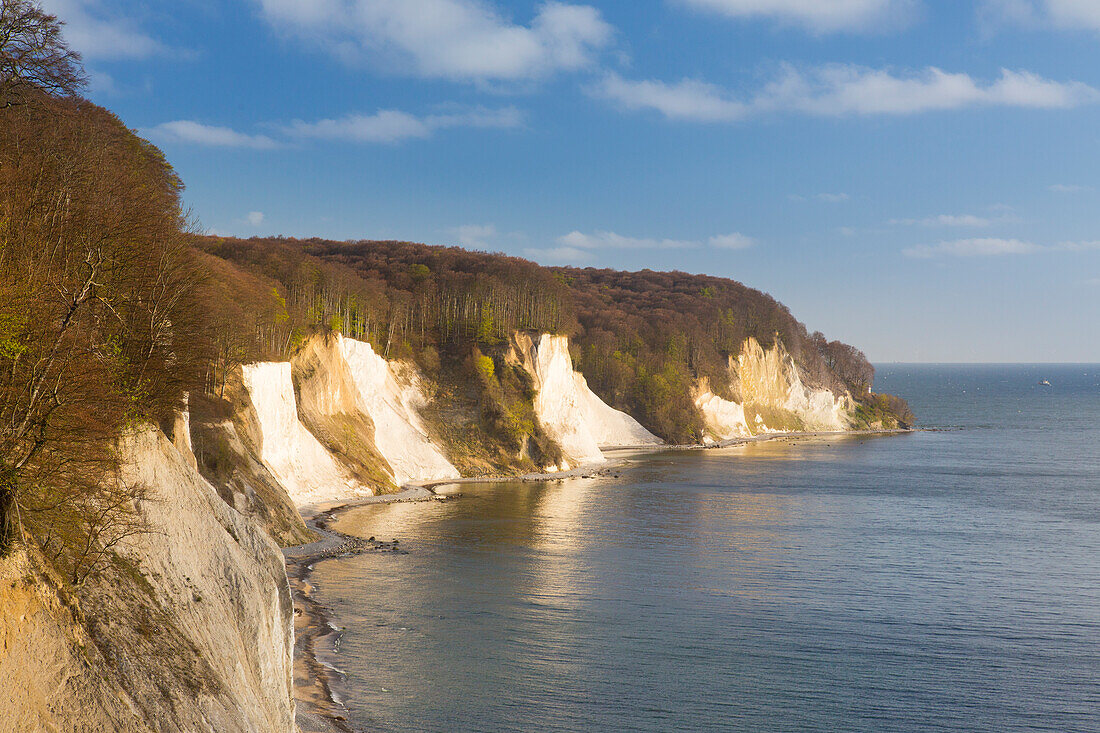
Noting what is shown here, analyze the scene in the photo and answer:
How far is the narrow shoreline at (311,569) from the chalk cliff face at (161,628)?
2.32 metres

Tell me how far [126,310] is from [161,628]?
32.9ft

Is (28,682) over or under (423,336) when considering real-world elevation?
under

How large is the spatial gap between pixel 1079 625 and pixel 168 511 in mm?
32750

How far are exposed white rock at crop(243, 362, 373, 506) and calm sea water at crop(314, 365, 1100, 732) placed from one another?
4.66 meters

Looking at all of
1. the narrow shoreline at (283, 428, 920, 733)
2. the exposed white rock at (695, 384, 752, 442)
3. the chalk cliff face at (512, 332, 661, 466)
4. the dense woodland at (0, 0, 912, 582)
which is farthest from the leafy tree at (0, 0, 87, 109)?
the exposed white rock at (695, 384, 752, 442)

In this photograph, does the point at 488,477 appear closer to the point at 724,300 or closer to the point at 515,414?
the point at 515,414

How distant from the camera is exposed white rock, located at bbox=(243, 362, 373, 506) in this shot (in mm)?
54431

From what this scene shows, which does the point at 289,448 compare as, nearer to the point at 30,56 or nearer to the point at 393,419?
the point at 393,419

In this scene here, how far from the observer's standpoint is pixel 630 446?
113 meters

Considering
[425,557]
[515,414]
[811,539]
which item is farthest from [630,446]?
[425,557]

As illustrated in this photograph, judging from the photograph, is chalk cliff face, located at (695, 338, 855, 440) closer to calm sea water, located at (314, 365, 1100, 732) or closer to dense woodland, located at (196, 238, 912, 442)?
dense woodland, located at (196, 238, 912, 442)

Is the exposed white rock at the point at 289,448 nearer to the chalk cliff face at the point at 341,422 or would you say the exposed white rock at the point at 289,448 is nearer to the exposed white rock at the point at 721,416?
the chalk cliff face at the point at 341,422

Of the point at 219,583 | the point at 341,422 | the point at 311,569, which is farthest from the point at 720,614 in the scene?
the point at 341,422

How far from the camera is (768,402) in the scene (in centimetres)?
14662
